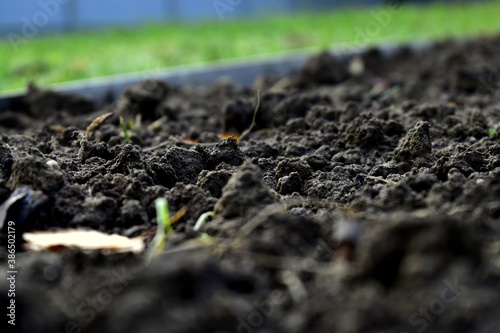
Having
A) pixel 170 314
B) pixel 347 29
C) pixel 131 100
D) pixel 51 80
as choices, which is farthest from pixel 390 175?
pixel 347 29

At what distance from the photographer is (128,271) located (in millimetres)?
1652

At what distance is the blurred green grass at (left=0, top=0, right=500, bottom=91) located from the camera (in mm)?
6750

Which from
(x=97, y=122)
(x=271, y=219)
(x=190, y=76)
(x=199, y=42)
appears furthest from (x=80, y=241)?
(x=199, y=42)

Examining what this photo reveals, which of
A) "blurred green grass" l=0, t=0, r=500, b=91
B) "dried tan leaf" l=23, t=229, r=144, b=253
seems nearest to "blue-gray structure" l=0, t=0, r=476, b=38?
"blurred green grass" l=0, t=0, r=500, b=91

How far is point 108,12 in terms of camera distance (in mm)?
15922

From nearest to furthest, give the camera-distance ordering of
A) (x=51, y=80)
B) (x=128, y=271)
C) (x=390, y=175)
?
(x=128, y=271), (x=390, y=175), (x=51, y=80)

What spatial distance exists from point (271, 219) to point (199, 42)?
7.58 m

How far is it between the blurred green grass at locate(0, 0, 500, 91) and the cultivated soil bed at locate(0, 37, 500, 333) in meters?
2.72

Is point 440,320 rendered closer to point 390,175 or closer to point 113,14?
point 390,175

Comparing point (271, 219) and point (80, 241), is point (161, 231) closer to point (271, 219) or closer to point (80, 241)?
point (80, 241)

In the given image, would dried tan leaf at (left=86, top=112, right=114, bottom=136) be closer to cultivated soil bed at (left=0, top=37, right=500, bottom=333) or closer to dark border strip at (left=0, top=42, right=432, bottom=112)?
cultivated soil bed at (left=0, top=37, right=500, bottom=333)

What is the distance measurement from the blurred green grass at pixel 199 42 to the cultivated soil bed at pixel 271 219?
2.72 metres

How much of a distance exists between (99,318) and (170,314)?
6.4 inches

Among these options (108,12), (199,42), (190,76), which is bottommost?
(190,76)
